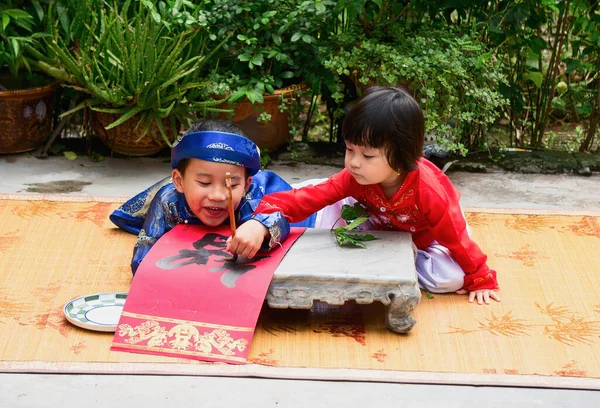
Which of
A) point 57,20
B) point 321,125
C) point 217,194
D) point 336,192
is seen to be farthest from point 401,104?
point 321,125

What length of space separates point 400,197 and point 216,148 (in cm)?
63

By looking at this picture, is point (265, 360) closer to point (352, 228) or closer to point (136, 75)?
point (352, 228)

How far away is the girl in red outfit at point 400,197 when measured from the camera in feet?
9.23

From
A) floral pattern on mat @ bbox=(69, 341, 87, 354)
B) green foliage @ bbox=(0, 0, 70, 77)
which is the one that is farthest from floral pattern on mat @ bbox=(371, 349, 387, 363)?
green foliage @ bbox=(0, 0, 70, 77)

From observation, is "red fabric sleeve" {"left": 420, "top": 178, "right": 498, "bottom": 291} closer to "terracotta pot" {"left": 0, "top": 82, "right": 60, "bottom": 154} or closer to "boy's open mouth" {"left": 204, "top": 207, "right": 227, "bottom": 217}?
"boy's open mouth" {"left": 204, "top": 207, "right": 227, "bottom": 217}

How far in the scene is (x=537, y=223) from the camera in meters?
3.73

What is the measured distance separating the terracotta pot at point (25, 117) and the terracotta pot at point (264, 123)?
3.07 feet

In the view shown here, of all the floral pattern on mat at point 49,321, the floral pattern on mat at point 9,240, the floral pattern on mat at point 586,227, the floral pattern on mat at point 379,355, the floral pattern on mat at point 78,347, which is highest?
the floral pattern on mat at point 379,355

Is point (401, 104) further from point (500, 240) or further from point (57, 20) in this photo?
point (57, 20)

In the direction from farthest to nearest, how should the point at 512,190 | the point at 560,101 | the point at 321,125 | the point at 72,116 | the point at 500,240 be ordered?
the point at 321,125, the point at 560,101, the point at 72,116, the point at 512,190, the point at 500,240

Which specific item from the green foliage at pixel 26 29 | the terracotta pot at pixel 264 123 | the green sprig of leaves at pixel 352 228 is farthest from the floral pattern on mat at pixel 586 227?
the green foliage at pixel 26 29

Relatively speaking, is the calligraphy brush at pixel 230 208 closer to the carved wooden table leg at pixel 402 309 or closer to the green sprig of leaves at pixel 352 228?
the green sprig of leaves at pixel 352 228

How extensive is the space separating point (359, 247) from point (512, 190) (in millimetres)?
1617

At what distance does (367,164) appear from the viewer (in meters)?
2.85
